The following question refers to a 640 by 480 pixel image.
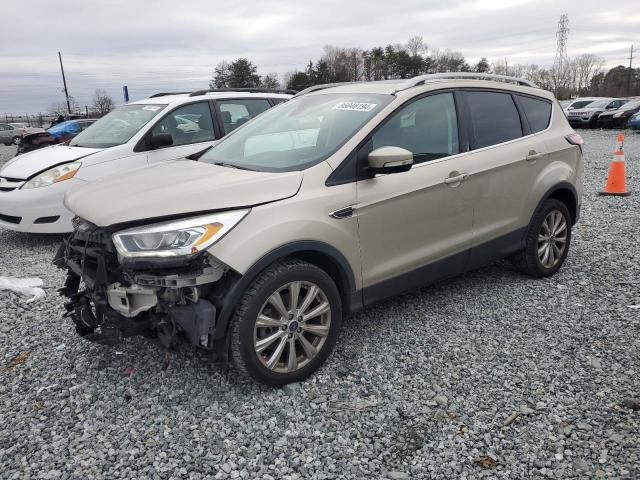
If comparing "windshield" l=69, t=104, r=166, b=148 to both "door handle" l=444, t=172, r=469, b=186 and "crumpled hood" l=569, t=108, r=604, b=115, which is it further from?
"crumpled hood" l=569, t=108, r=604, b=115

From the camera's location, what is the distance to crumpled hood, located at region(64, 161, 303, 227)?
115 inches

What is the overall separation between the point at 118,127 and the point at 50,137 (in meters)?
13.5

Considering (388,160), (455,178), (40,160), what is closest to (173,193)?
(388,160)

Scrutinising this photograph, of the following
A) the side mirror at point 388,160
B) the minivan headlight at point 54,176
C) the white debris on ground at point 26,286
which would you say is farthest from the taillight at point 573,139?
the minivan headlight at point 54,176

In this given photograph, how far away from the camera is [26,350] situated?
3854mm

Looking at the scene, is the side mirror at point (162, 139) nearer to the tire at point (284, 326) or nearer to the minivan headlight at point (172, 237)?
the minivan headlight at point (172, 237)

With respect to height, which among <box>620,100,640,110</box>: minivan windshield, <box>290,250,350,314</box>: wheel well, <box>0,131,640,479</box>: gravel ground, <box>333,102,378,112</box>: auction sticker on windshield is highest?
<box>333,102,378,112</box>: auction sticker on windshield

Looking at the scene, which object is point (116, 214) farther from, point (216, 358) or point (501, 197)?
point (501, 197)

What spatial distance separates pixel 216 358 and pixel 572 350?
243 centimetres

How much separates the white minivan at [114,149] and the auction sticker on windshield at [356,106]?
241cm

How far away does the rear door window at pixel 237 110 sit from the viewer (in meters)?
7.20

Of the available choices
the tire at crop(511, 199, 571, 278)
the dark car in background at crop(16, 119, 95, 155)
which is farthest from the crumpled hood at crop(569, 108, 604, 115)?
the tire at crop(511, 199, 571, 278)

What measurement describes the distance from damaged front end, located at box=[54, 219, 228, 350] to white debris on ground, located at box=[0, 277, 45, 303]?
6.29 feet

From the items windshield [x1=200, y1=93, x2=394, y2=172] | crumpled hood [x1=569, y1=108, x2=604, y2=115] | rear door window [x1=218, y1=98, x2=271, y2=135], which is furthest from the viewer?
crumpled hood [x1=569, y1=108, x2=604, y2=115]
